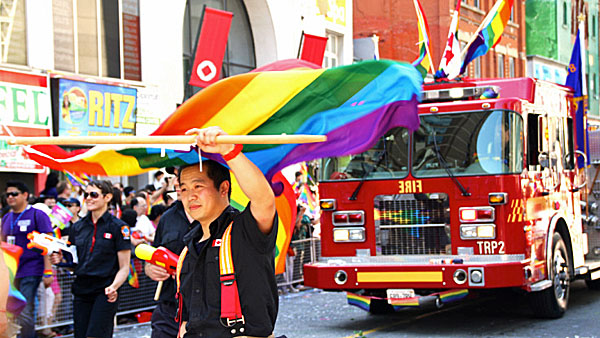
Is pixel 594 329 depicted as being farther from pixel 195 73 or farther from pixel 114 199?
pixel 195 73

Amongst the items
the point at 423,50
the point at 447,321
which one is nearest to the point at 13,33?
the point at 423,50

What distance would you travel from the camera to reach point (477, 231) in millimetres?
11180

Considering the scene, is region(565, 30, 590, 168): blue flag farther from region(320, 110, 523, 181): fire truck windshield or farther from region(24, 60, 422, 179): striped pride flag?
region(24, 60, 422, 179): striped pride flag

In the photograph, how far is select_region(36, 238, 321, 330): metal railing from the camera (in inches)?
444

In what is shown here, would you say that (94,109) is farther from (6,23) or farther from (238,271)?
(238,271)

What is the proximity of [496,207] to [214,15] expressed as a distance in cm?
947

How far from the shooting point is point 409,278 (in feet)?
37.0

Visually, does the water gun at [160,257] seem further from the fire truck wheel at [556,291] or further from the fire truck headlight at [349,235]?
the fire truck wheel at [556,291]

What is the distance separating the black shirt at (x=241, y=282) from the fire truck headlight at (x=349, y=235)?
24.2 ft

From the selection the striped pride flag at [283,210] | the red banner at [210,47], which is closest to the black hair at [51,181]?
the red banner at [210,47]

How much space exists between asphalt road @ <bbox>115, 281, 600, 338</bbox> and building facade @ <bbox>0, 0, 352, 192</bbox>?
21.5ft

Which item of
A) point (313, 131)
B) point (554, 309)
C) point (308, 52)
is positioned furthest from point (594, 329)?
point (308, 52)

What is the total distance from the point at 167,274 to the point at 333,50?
26.1 metres

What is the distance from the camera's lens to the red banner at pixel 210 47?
1828 centimetres
